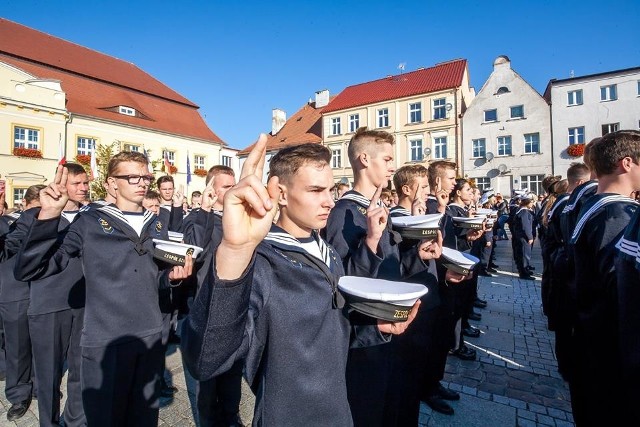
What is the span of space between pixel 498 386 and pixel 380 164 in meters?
3.07

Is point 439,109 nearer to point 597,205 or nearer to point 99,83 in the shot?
point 99,83

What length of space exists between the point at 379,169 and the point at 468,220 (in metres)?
1.35

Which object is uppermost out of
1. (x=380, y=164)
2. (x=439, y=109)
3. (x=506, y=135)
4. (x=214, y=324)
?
(x=439, y=109)

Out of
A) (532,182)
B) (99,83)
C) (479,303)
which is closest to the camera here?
(479,303)

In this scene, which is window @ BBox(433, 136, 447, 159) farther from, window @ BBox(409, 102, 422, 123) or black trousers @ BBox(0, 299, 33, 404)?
black trousers @ BBox(0, 299, 33, 404)

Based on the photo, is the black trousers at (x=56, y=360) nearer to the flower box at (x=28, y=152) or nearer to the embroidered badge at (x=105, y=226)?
the embroidered badge at (x=105, y=226)

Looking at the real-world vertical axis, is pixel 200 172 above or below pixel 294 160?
above

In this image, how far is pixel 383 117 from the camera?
33094 mm

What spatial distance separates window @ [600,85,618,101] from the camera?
988 inches

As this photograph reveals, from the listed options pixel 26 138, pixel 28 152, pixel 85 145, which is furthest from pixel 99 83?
pixel 28 152

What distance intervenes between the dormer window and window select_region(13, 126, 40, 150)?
21.3 feet

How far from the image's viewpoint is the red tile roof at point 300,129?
122ft

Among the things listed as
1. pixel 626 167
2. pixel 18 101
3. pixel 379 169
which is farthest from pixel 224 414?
pixel 18 101

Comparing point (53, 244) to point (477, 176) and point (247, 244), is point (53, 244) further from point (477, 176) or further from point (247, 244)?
point (477, 176)
